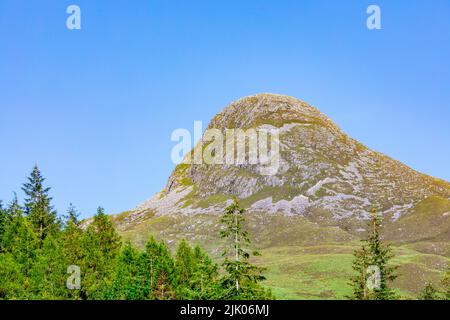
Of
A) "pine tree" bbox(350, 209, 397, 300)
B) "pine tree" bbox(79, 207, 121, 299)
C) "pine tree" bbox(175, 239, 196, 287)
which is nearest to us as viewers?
"pine tree" bbox(350, 209, 397, 300)

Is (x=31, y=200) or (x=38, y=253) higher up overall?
(x=31, y=200)

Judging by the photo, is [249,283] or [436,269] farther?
[436,269]

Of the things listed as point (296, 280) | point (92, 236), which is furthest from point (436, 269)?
point (92, 236)

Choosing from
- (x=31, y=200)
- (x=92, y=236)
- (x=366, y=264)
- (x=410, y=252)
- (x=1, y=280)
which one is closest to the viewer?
(x=366, y=264)

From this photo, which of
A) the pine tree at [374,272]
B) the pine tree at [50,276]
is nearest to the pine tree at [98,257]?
the pine tree at [50,276]

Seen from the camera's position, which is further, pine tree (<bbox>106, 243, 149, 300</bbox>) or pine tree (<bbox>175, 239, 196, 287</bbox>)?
pine tree (<bbox>175, 239, 196, 287</bbox>)

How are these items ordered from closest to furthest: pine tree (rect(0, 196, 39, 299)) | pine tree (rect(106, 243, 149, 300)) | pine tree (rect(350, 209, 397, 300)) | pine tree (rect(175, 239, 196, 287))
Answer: pine tree (rect(350, 209, 397, 300)) → pine tree (rect(0, 196, 39, 299)) → pine tree (rect(106, 243, 149, 300)) → pine tree (rect(175, 239, 196, 287))

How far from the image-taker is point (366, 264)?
5500 cm

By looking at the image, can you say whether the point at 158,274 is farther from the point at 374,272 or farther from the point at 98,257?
the point at 374,272

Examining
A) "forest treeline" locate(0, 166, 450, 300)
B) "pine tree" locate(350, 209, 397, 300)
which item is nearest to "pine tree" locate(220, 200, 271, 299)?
"forest treeline" locate(0, 166, 450, 300)

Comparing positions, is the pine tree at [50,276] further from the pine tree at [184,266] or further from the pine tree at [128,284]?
the pine tree at [184,266]

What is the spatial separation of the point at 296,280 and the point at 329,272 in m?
10.1

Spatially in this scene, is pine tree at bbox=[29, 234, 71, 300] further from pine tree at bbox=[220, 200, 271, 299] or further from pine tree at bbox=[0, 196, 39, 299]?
pine tree at bbox=[220, 200, 271, 299]
